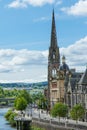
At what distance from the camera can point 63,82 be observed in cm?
16338

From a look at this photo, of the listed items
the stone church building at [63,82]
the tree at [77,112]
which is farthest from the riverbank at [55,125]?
the stone church building at [63,82]

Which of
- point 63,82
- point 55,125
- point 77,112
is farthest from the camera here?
point 63,82

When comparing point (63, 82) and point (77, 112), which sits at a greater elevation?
point (63, 82)

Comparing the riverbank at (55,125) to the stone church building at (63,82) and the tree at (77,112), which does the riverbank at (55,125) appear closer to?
the tree at (77,112)

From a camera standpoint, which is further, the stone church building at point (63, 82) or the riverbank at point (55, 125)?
the stone church building at point (63, 82)

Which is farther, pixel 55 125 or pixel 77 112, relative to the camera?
pixel 77 112

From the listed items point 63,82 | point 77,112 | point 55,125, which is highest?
point 63,82

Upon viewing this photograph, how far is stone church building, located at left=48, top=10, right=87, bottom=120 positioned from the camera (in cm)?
13762

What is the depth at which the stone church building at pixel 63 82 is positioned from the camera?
13762 centimetres

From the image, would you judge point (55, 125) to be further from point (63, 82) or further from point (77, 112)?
point (63, 82)

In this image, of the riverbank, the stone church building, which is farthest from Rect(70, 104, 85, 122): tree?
the stone church building

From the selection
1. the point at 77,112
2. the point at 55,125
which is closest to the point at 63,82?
the point at 77,112

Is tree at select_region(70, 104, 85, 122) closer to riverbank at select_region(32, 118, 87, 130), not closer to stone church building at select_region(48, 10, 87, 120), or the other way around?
riverbank at select_region(32, 118, 87, 130)

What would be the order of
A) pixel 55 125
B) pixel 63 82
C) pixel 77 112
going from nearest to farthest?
pixel 55 125 → pixel 77 112 → pixel 63 82
